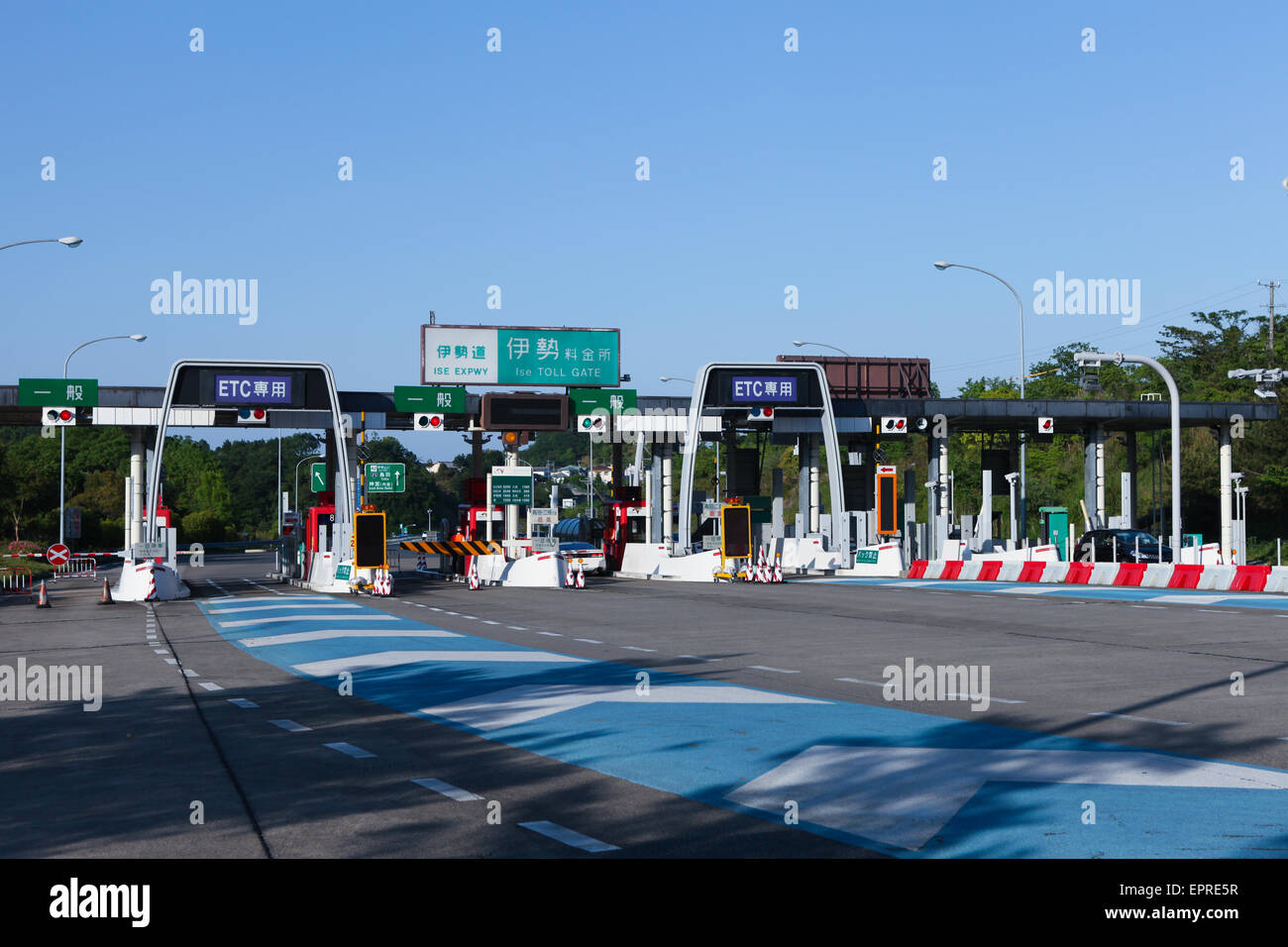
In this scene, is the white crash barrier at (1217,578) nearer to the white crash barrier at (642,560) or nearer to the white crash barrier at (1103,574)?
the white crash barrier at (1103,574)

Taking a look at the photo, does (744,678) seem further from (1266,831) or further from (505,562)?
(505,562)

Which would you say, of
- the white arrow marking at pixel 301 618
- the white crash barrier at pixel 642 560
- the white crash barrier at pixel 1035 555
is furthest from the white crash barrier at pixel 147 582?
the white crash barrier at pixel 1035 555

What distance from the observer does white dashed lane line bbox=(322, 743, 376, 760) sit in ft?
32.8

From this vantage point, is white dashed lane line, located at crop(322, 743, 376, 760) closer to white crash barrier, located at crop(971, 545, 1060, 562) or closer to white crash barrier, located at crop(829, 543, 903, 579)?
white crash barrier, located at crop(971, 545, 1060, 562)

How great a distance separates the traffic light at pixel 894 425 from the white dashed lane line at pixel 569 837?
142 feet

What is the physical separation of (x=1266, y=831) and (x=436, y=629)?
16.5 metres

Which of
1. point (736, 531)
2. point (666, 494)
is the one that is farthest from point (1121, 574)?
point (666, 494)

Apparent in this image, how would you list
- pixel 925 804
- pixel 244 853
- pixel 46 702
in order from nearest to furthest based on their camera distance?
pixel 244 853 < pixel 925 804 < pixel 46 702

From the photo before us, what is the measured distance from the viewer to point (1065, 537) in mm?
50062

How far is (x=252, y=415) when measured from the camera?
37.2 meters

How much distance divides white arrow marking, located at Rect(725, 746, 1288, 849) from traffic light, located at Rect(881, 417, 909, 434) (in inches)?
1594

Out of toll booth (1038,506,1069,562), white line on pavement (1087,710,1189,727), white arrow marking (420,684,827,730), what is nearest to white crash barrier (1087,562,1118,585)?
toll booth (1038,506,1069,562)
